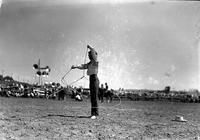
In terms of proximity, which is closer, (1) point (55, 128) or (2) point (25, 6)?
(1) point (55, 128)

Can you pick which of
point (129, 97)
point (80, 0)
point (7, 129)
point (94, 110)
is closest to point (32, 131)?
point (7, 129)

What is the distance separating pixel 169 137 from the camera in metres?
6.94

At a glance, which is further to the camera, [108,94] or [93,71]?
[108,94]

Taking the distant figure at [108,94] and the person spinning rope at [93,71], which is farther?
the distant figure at [108,94]

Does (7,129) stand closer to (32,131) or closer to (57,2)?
(32,131)

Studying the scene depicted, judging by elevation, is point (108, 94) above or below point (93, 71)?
below

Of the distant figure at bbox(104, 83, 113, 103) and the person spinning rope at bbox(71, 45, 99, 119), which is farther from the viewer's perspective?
the distant figure at bbox(104, 83, 113, 103)

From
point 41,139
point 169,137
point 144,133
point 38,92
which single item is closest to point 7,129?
point 41,139

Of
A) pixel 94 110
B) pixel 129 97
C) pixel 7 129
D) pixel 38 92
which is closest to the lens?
pixel 7 129

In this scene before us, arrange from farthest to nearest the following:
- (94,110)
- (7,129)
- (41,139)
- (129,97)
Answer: (129,97) → (94,110) → (7,129) → (41,139)

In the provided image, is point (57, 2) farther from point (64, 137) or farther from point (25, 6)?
point (64, 137)

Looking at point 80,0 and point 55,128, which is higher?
point 80,0

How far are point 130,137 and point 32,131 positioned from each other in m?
2.05

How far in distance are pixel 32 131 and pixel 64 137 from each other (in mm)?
943
